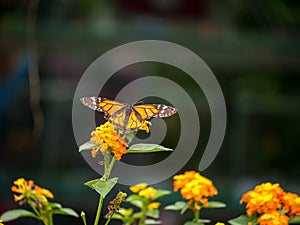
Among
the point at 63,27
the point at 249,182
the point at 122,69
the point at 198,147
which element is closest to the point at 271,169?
the point at 249,182

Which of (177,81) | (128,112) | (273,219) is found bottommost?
(273,219)

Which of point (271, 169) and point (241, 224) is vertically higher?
point (271, 169)

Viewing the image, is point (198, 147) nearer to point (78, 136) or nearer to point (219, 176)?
point (219, 176)

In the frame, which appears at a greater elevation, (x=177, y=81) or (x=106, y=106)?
(x=177, y=81)

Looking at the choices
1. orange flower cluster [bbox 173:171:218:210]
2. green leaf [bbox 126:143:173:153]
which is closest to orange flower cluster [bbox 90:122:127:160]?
green leaf [bbox 126:143:173:153]

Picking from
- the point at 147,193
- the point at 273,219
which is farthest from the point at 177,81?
the point at 273,219

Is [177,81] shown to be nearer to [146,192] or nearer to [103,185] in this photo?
[146,192]

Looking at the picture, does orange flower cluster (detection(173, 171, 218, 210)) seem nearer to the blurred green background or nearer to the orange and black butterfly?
Answer: the orange and black butterfly
